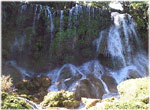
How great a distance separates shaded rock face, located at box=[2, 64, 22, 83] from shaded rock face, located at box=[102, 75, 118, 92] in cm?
622

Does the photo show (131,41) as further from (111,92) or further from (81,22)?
(111,92)

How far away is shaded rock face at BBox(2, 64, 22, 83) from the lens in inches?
475

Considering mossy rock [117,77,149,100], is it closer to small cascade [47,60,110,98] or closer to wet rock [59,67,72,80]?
small cascade [47,60,110,98]

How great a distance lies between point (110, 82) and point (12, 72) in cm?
737

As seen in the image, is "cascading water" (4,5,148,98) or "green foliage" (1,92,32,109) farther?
"cascading water" (4,5,148,98)

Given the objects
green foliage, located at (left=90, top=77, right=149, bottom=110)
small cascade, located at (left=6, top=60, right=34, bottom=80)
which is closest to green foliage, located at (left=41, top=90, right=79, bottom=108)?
green foliage, located at (left=90, top=77, right=149, bottom=110)

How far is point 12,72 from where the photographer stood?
12703 millimetres

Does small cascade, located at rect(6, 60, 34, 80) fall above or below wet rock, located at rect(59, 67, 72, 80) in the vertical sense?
above

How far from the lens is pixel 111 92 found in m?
10.5

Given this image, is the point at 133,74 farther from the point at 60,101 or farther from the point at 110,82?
the point at 60,101

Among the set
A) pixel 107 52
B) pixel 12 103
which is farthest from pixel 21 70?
pixel 12 103

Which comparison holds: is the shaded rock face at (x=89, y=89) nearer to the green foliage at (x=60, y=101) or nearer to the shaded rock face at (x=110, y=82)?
the shaded rock face at (x=110, y=82)

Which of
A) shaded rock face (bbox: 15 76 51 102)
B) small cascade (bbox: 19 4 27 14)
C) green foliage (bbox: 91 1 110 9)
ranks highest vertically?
green foliage (bbox: 91 1 110 9)

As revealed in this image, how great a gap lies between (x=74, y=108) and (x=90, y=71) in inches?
238
